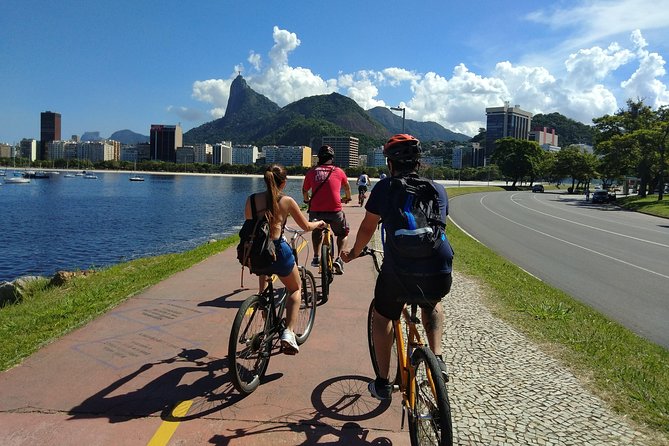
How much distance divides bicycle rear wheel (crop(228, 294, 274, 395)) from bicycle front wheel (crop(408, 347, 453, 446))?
137cm

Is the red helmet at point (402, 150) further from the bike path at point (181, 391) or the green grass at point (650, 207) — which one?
the green grass at point (650, 207)

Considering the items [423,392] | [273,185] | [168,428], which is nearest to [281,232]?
[273,185]

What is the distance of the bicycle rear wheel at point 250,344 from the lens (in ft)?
12.0

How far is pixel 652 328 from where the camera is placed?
7.21 m

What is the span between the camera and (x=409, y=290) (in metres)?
2.97

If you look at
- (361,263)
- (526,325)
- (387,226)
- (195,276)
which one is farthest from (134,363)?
(361,263)

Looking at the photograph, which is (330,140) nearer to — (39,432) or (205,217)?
(205,217)

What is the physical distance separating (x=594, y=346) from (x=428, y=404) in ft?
11.0

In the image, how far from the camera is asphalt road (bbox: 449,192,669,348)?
326 inches

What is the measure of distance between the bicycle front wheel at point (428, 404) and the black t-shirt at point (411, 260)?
49 centimetres

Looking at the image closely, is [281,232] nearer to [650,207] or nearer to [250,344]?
[250,344]

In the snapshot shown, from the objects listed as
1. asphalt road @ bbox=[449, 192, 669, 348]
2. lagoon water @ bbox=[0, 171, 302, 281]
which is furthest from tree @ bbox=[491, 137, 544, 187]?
asphalt road @ bbox=[449, 192, 669, 348]

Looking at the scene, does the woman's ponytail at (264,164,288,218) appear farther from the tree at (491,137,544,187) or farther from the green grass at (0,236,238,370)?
the tree at (491,137,544,187)

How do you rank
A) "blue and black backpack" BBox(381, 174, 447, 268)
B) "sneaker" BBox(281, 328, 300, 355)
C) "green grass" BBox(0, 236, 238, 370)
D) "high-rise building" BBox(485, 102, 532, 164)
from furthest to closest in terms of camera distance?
1. "high-rise building" BBox(485, 102, 532, 164)
2. "green grass" BBox(0, 236, 238, 370)
3. "sneaker" BBox(281, 328, 300, 355)
4. "blue and black backpack" BBox(381, 174, 447, 268)
